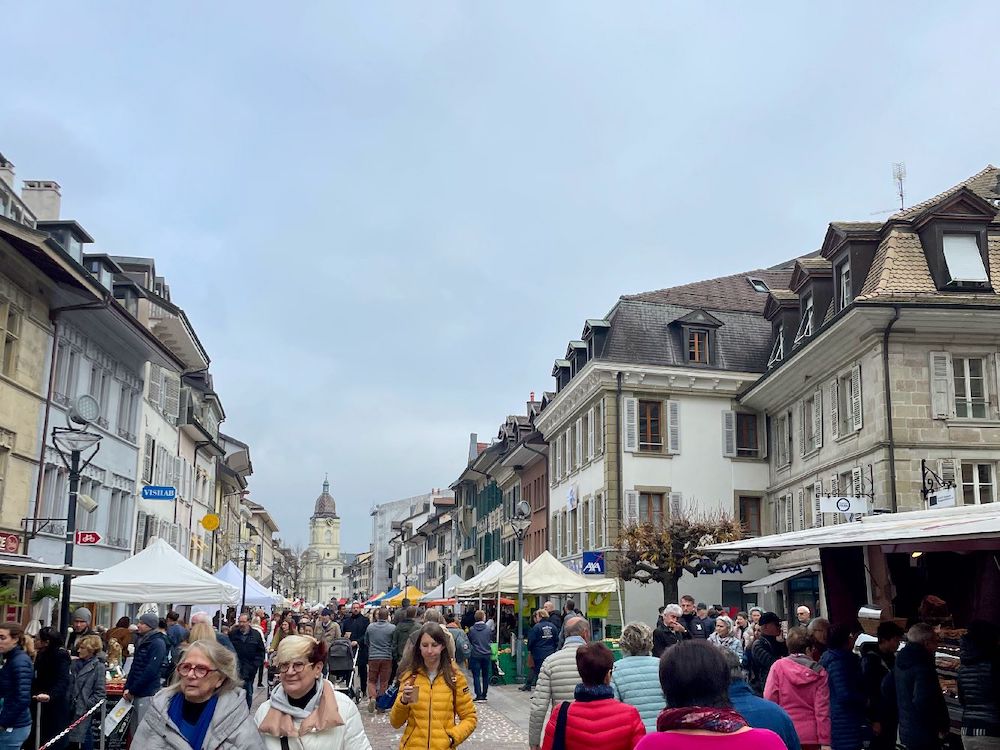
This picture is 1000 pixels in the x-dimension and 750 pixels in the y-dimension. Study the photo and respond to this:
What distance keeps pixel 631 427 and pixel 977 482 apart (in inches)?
524

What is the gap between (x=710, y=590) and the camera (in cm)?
3525

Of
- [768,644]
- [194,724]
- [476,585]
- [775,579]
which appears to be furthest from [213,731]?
[775,579]

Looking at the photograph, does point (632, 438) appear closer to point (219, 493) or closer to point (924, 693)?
point (924, 693)

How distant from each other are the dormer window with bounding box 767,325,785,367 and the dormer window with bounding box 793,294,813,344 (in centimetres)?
158

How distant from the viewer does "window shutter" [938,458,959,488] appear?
23.5m

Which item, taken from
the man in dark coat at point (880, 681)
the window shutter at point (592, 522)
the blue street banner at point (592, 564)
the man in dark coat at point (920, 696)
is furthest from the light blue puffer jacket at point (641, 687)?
the window shutter at point (592, 522)

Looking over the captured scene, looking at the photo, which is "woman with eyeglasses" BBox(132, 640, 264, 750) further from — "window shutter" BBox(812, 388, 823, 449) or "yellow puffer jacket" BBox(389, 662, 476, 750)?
"window shutter" BBox(812, 388, 823, 449)

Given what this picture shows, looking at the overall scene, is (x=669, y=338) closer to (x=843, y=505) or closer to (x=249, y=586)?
(x=843, y=505)

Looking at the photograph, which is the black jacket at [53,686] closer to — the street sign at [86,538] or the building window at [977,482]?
the street sign at [86,538]

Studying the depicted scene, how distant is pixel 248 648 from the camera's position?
62.4 ft

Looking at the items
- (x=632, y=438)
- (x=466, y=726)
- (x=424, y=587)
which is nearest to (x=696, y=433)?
(x=632, y=438)

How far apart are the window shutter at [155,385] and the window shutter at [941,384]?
2344 centimetres

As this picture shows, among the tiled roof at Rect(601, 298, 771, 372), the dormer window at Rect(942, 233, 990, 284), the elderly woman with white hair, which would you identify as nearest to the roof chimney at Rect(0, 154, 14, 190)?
the tiled roof at Rect(601, 298, 771, 372)

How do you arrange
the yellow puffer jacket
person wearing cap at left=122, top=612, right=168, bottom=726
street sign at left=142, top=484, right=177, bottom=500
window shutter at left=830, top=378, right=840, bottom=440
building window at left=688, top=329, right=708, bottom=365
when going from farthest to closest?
building window at left=688, top=329, right=708, bottom=365, window shutter at left=830, top=378, right=840, bottom=440, street sign at left=142, top=484, right=177, bottom=500, person wearing cap at left=122, top=612, right=168, bottom=726, the yellow puffer jacket
